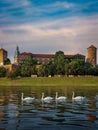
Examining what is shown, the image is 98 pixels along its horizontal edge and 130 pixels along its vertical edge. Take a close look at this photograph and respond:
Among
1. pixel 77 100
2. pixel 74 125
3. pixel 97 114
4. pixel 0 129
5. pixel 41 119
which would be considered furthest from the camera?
pixel 77 100

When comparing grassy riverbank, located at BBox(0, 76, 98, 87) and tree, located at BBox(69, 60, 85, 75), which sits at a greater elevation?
tree, located at BBox(69, 60, 85, 75)

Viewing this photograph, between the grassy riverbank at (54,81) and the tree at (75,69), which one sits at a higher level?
the tree at (75,69)

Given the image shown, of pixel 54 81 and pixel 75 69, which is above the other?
pixel 75 69

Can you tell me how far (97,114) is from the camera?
40.9m

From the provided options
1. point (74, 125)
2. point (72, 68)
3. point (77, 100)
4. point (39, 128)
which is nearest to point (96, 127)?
point (74, 125)

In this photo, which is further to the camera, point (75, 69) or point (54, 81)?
point (75, 69)

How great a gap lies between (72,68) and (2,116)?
157 m

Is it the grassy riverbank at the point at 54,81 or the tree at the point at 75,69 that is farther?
the tree at the point at 75,69

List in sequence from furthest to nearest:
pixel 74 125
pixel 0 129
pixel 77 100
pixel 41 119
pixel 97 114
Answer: pixel 77 100 → pixel 97 114 → pixel 41 119 → pixel 74 125 → pixel 0 129

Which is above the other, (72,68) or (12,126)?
(72,68)

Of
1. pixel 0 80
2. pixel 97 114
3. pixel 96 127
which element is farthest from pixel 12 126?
pixel 0 80

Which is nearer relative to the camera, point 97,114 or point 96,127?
point 96,127

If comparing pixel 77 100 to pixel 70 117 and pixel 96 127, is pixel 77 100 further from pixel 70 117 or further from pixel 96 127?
pixel 96 127

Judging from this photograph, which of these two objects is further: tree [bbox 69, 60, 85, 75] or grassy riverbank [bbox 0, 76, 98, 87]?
tree [bbox 69, 60, 85, 75]
